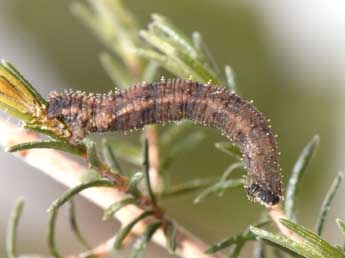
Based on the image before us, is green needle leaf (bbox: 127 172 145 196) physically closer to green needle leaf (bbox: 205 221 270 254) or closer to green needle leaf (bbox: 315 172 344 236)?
A: green needle leaf (bbox: 205 221 270 254)

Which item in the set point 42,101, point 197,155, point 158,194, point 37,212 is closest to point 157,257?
point 197,155

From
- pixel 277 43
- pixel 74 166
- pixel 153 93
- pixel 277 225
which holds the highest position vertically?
pixel 277 43

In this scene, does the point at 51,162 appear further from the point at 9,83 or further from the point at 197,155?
the point at 197,155

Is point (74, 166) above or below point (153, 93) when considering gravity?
below

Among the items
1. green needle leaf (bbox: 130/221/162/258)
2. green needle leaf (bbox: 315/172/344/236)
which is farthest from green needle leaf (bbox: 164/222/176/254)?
green needle leaf (bbox: 315/172/344/236)

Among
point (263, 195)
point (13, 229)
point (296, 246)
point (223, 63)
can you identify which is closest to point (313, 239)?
point (296, 246)
